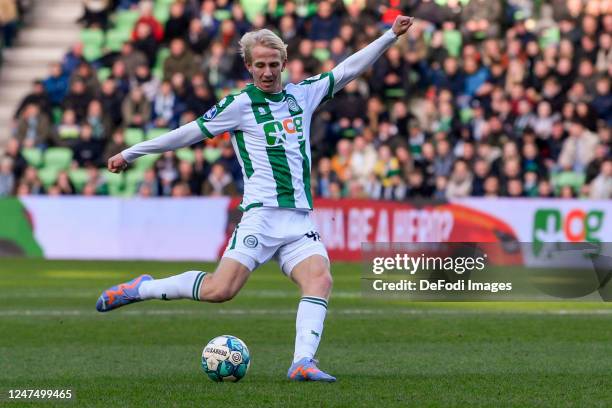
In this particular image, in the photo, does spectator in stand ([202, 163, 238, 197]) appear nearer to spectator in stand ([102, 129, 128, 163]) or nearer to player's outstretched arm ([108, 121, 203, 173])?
spectator in stand ([102, 129, 128, 163])

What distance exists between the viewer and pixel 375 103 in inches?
941

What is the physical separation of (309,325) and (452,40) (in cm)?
1679

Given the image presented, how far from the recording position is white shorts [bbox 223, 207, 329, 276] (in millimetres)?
8641

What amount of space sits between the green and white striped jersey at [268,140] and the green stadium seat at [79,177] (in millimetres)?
16088

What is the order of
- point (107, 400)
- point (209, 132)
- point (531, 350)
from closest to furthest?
point (107, 400), point (209, 132), point (531, 350)

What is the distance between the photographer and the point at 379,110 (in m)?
23.9

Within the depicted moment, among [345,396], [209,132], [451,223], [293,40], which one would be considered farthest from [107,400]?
[293,40]

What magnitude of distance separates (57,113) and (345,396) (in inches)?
779

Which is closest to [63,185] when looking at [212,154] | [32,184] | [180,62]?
[32,184]

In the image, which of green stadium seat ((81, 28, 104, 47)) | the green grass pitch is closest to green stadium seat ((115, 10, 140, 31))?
green stadium seat ((81, 28, 104, 47))

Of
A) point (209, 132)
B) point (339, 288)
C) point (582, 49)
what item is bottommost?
point (339, 288)

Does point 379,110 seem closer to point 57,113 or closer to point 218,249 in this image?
point 218,249

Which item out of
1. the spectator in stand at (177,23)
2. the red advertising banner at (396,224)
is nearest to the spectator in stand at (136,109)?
the spectator in stand at (177,23)

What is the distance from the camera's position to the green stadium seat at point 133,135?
2520 centimetres
